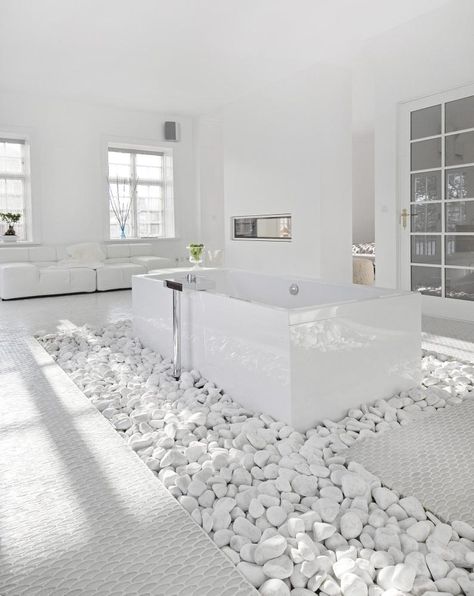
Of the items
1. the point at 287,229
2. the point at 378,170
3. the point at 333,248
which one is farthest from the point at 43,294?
the point at 378,170

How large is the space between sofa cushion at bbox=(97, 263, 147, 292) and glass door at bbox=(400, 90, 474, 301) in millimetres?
3673

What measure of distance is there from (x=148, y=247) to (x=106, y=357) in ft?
15.5

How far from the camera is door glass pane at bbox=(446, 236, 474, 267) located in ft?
14.7

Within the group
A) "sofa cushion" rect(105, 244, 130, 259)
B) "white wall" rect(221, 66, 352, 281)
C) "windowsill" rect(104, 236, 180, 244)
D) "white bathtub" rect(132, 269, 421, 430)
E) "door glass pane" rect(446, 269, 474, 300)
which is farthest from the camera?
"windowsill" rect(104, 236, 180, 244)

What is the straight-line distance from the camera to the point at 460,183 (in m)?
4.52

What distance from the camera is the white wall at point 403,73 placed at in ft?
14.4

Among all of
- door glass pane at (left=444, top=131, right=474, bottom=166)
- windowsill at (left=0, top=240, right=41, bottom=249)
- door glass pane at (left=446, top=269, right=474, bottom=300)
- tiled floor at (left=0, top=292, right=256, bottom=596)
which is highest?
door glass pane at (left=444, top=131, right=474, bottom=166)

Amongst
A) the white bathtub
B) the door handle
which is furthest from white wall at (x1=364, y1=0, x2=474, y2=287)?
the white bathtub

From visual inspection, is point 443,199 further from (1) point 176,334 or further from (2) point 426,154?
(1) point 176,334

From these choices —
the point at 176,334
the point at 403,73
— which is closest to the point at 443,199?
the point at 403,73

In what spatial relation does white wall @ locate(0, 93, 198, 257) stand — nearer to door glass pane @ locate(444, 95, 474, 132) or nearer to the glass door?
the glass door

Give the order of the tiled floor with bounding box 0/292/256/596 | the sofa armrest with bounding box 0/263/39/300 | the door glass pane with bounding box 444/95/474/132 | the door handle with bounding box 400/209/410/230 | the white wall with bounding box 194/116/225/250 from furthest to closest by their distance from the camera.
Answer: the white wall with bounding box 194/116/225/250, the sofa armrest with bounding box 0/263/39/300, the door handle with bounding box 400/209/410/230, the door glass pane with bounding box 444/95/474/132, the tiled floor with bounding box 0/292/256/596

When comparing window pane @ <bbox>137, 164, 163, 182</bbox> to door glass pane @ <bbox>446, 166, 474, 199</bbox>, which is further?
window pane @ <bbox>137, 164, 163, 182</bbox>

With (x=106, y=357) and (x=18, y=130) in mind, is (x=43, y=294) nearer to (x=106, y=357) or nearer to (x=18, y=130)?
(x=18, y=130)
